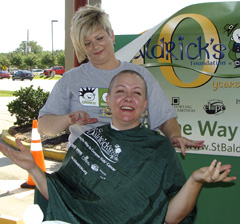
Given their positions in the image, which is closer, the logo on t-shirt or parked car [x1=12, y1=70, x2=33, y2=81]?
the logo on t-shirt

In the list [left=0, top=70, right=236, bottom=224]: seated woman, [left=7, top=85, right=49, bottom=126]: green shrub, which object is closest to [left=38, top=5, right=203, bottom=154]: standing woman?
[left=0, top=70, right=236, bottom=224]: seated woman

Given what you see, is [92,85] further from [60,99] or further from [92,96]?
[60,99]

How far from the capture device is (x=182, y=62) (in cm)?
324

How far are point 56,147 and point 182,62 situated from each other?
4234 millimetres

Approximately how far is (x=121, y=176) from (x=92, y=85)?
70cm

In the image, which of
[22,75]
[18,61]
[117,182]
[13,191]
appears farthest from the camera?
[18,61]

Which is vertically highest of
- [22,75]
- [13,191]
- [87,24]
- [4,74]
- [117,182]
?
[87,24]

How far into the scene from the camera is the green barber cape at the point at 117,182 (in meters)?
1.94

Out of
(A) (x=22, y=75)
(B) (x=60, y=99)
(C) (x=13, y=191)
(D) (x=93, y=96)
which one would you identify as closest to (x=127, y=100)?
(D) (x=93, y=96)

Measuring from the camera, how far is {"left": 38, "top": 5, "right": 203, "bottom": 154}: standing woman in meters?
2.32

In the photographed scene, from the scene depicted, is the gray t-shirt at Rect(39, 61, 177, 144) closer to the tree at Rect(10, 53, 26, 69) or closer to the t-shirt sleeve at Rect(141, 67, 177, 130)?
the t-shirt sleeve at Rect(141, 67, 177, 130)

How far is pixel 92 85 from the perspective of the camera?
2.39 meters

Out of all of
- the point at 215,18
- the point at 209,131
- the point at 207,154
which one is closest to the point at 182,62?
the point at 215,18

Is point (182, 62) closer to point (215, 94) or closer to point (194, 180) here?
point (215, 94)
